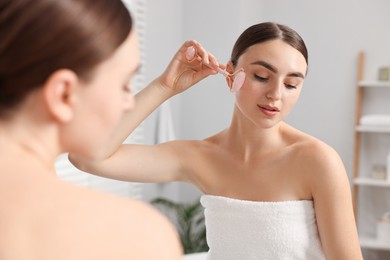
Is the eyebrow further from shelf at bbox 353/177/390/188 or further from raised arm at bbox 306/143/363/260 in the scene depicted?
shelf at bbox 353/177/390/188

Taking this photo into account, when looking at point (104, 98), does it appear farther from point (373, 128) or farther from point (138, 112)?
point (373, 128)

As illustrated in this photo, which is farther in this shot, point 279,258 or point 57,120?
point 279,258

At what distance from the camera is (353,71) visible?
425 cm

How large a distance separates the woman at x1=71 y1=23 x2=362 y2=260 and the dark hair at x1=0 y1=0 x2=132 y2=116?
77cm

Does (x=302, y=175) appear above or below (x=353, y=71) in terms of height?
above

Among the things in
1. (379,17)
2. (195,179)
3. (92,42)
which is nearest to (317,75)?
(379,17)

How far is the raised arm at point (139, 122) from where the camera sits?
1421 millimetres

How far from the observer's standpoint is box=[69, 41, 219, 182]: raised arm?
142 cm

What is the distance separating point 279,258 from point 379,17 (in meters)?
3.15

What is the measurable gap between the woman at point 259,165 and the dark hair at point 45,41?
2.52 feet

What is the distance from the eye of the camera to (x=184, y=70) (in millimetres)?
1443

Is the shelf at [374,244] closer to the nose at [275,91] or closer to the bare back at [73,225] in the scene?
the nose at [275,91]

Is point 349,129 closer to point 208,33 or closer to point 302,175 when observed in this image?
point 208,33

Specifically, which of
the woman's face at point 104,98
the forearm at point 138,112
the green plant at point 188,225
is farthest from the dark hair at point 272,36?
the green plant at point 188,225
